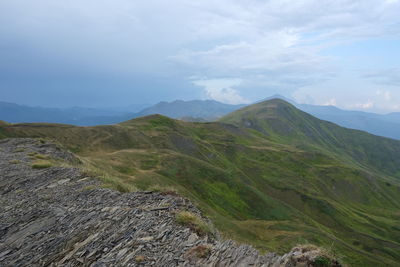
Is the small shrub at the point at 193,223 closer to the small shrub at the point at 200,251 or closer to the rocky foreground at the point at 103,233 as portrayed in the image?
the rocky foreground at the point at 103,233

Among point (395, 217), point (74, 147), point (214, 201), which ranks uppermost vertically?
point (74, 147)

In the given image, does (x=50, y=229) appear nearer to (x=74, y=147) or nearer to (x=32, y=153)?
(x=32, y=153)

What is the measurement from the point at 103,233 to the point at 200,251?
236 inches

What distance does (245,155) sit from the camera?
16275cm

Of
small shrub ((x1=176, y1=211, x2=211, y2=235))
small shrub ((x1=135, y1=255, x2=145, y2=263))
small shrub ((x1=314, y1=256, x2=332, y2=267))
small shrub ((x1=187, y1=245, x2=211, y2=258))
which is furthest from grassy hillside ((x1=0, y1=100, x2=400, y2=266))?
small shrub ((x1=314, y1=256, x2=332, y2=267))

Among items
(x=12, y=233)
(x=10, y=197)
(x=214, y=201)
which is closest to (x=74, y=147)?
(x=214, y=201)

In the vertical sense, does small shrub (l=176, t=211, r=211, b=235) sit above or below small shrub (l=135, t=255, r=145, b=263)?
above

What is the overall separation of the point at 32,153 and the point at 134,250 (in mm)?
34885

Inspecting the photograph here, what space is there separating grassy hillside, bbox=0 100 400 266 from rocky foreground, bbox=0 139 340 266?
529cm

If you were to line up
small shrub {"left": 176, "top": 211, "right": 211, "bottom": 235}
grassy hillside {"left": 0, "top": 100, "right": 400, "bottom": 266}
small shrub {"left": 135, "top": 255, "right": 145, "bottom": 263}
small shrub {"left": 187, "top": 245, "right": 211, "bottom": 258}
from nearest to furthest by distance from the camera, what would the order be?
1. small shrub {"left": 135, "top": 255, "right": 145, "bottom": 263}
2. small shrub {"left": 187, "top": 245, "right": 211, "bottom": 258}
3. small shrub {"left": 176, "top": 211, "right": 211, "bottom": 235}
4. grassy hillside {"left": 0, "top": 100, "right": 400, "bottom": 266}

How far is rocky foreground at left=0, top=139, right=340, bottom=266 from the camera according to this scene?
1239cm

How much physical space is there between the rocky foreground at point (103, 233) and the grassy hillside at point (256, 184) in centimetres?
529

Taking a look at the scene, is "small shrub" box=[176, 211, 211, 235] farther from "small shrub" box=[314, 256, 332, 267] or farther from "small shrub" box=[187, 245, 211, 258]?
"small shrub" box=[314, 256, 332, 267]

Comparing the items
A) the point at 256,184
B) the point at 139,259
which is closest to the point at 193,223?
the point at 139,259
